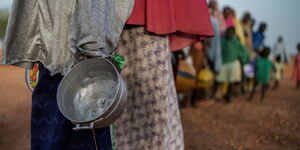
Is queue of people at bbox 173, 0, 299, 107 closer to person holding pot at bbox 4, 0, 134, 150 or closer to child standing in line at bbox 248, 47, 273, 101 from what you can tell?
child standing in line at bbox 248, 47, 273, 101

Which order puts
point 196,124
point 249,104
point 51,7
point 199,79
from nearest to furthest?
1. point 51,7
2. point 196,124
3. point 199,79
4. point 249,104

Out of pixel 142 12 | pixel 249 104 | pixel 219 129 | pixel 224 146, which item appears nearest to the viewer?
pixel 142 12

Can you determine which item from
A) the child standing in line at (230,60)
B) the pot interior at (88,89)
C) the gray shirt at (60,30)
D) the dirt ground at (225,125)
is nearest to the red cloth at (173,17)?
the gray shirt at (60,30)

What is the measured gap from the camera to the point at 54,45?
2441 millimetres

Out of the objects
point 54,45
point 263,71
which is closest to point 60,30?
point 54,45

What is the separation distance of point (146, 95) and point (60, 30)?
770 mm

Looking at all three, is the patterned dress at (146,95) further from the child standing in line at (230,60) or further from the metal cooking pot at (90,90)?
the child standing in line at (230,60)

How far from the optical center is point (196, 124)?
656 centimetres

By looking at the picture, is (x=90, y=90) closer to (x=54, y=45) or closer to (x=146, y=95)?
(x=54, y=45)

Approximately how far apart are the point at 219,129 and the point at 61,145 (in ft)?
12.8

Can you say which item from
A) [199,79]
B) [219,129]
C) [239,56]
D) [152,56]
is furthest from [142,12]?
[239,56]

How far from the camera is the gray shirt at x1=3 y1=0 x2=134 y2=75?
229 cm

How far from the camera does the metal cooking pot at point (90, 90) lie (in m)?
2.24

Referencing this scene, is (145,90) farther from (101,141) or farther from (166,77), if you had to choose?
(101,141)
